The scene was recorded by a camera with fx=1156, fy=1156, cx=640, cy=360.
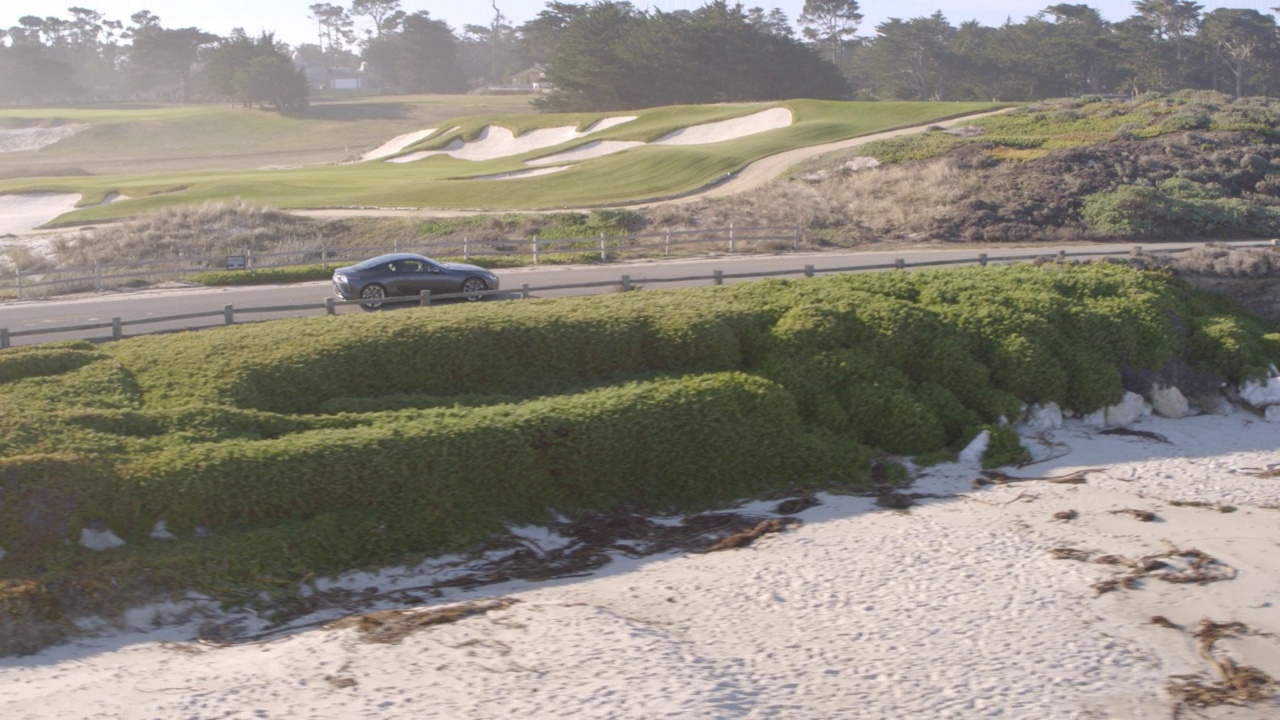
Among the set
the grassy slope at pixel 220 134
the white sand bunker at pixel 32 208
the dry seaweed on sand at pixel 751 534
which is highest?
the grassy slope at pixel 220 134

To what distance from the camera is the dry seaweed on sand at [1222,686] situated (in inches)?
475

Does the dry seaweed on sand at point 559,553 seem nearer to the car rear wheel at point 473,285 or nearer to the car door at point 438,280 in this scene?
the car door at point 438,280

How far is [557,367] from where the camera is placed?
20203 millimetres

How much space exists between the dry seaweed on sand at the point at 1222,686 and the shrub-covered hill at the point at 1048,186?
29.1 meters

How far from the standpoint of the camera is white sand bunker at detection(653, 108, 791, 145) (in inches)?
2623

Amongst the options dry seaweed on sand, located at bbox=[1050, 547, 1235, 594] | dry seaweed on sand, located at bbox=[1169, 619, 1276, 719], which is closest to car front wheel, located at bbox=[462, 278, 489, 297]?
dry seaweed on sand, located at bbox=[1050, 547, 1235, 594]

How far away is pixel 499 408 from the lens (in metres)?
17.8

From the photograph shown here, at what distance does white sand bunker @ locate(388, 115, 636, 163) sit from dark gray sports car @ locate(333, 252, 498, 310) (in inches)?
1725

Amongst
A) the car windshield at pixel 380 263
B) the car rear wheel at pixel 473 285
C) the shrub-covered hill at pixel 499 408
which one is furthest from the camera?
the car rear wheel at pixel 473 285

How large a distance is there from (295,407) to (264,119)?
100 m

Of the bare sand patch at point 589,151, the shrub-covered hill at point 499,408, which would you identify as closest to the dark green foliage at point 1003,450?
the shrub-covered hill at point 499,408

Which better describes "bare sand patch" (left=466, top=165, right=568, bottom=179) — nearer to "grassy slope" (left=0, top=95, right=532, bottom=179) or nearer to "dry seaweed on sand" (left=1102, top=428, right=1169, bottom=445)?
"grassy slope" (left=0, top=95, right=532, bottom=179)

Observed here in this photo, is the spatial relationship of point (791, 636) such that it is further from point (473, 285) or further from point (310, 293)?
point (310, 293)

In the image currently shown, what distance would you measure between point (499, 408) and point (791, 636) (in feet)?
21.1
